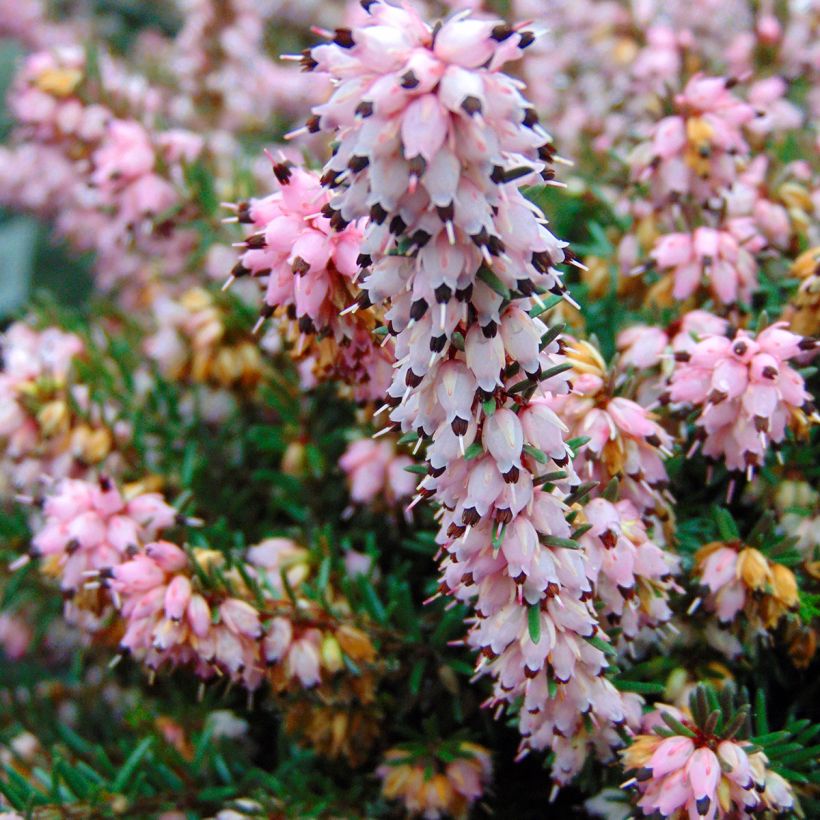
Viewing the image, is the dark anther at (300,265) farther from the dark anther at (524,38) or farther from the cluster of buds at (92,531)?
the cluster of buds at (92,531)

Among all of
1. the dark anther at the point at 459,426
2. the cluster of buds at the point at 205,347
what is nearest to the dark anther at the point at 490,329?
the dark anther at the point at 459,426

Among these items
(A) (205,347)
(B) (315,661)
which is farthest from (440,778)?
(A) (205,347)

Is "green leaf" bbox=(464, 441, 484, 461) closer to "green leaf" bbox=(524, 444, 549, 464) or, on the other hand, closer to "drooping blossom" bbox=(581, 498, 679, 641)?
"green leaf" bbox=(524, 444, 549, 464)

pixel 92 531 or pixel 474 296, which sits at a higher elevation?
pixel 474 296

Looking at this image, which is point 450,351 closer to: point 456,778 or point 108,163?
point 456,778

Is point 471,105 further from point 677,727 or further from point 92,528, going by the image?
point 92,528

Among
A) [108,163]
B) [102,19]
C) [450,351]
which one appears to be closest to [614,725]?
[450,351]

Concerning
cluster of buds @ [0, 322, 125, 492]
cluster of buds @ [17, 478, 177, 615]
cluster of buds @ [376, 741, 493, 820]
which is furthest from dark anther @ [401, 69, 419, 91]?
cluster of buds @ [0, 322, 125, 492]
